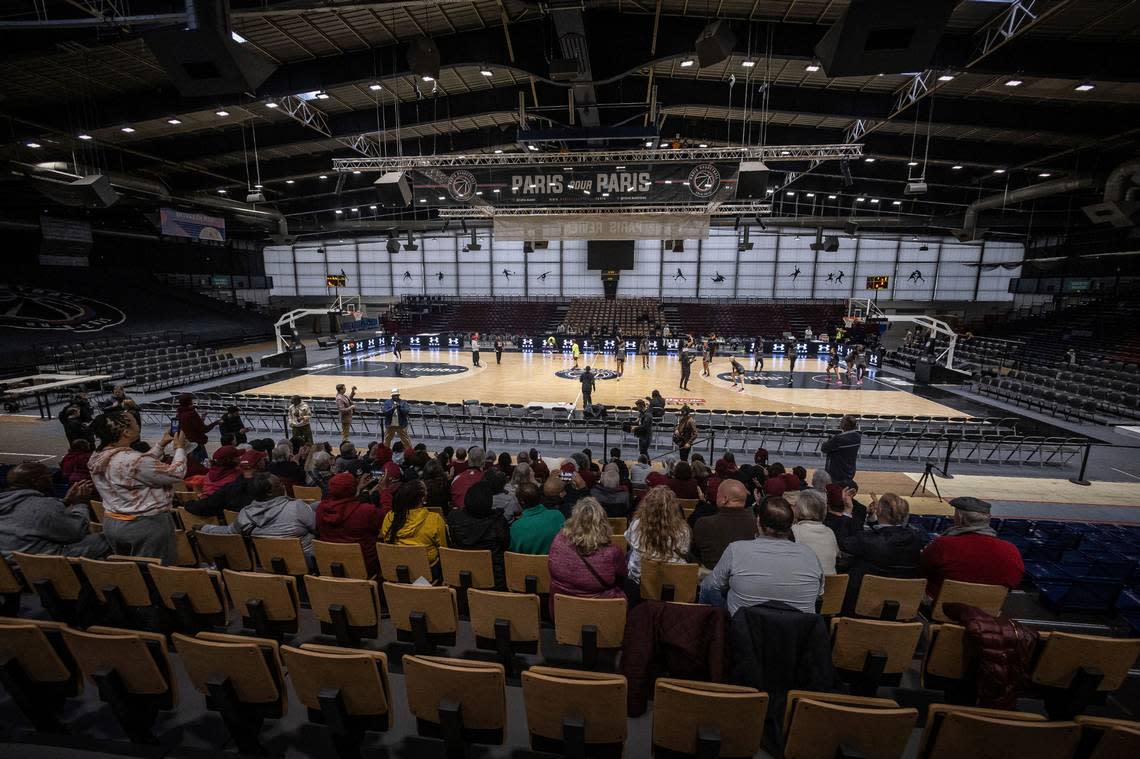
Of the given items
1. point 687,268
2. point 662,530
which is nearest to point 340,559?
point 662,530

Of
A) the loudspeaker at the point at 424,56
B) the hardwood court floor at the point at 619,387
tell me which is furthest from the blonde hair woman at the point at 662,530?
the hardwood court floor at the point at 619,387

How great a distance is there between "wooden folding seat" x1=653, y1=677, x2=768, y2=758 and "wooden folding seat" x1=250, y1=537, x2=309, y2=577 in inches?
126

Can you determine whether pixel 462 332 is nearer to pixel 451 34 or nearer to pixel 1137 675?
pixel 451 34

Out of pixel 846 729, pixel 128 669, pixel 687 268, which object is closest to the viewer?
pixel 846 729

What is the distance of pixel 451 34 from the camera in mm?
12031

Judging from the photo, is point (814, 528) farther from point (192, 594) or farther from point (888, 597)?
point (192, 594)

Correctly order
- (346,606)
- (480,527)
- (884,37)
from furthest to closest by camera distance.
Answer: (884,37) < (480,527) < (346,606)

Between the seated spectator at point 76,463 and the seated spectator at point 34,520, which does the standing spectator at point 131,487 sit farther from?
the seated spectator at point 76,463

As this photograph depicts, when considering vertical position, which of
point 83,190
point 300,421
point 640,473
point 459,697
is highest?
A: point 83,190

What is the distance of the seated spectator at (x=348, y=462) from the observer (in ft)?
21.9

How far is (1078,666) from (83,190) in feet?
65.0

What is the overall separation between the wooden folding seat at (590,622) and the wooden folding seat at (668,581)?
13.2 inches

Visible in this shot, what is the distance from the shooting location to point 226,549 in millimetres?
4285

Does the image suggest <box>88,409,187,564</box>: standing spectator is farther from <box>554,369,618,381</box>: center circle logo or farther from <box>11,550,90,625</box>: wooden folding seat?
<box>554,369,618,381</box>: center circle logo
